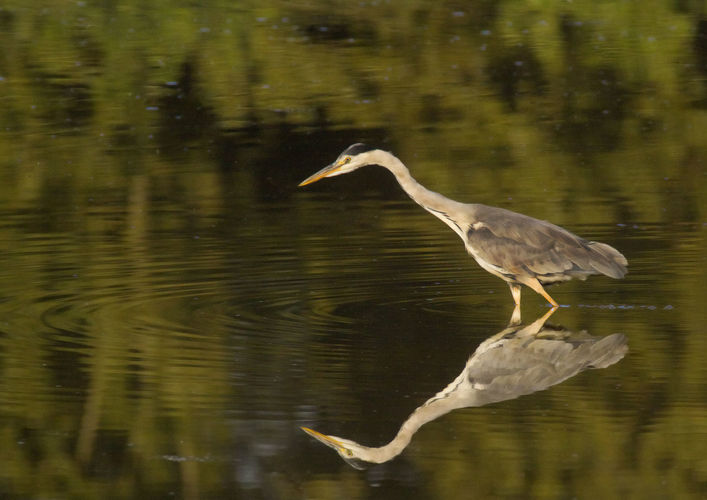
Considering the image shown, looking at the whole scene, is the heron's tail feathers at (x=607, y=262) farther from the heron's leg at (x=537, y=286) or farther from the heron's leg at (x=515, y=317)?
the heron's leg at (x=515, y=317)

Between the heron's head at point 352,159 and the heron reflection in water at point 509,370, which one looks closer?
the heron reflection in water at point 509,370

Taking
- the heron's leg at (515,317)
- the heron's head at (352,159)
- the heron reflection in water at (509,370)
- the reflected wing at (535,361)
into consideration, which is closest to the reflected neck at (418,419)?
the heron reflection in water at (509,370)

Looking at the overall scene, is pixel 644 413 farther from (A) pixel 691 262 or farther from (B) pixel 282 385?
(A) pixel 691 262

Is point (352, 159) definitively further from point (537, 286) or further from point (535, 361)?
point (535, 361)

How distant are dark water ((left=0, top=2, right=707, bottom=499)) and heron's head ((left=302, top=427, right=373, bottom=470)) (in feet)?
0.27

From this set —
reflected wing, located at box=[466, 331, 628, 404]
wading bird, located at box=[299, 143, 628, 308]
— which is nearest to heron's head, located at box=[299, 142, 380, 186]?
wading bird, located at box=[299, 143, 628, 308]

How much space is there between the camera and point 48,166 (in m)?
17.4

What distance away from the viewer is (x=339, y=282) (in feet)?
36.7

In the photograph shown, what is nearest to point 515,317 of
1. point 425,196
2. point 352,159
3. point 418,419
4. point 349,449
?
point 425,196

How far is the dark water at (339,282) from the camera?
23.8 feet

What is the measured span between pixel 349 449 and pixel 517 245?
3551 mm

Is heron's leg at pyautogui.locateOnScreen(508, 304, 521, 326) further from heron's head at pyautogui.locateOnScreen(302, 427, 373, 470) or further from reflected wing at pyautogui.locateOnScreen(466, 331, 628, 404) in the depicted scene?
heron's head at pyautogui.locateOnScreen(302, 427, 373, 470)

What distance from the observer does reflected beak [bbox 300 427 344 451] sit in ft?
24.1

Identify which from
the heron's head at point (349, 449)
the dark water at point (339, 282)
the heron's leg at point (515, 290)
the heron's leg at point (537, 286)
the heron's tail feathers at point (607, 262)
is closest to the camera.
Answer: the heron's head at point (349, 449)
